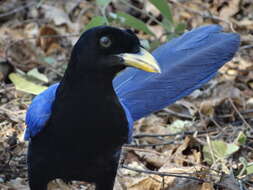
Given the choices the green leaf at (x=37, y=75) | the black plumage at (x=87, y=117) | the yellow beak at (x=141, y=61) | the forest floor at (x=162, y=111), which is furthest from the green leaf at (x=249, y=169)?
the green leaf at (x=37, y=75)

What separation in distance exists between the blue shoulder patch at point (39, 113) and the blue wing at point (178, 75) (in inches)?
18.8

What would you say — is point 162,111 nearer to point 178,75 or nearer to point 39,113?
point 178,75

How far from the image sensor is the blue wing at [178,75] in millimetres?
3586

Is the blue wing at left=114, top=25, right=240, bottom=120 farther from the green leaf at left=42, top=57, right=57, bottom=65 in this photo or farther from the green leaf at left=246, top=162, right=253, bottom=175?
the green leaf at left=42, top=57, right=57, bottom=65

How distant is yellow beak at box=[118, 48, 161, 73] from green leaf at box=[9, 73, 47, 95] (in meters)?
1.70

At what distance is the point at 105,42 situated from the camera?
2.80m

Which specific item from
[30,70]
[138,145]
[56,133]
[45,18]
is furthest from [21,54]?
[56,133]

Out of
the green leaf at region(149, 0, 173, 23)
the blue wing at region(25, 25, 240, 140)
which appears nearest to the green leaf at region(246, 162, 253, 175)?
the blue wing at region(25, 25, 240, 140)

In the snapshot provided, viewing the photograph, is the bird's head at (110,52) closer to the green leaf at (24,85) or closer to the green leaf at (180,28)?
the green leaf at (24,85)

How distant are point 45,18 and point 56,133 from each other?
135 inches

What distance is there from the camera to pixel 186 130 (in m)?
4.54

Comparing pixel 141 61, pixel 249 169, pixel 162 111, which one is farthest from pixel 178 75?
pixel 162 111

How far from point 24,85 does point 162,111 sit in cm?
99

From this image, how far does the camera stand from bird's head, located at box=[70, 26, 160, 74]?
279 centimetres
